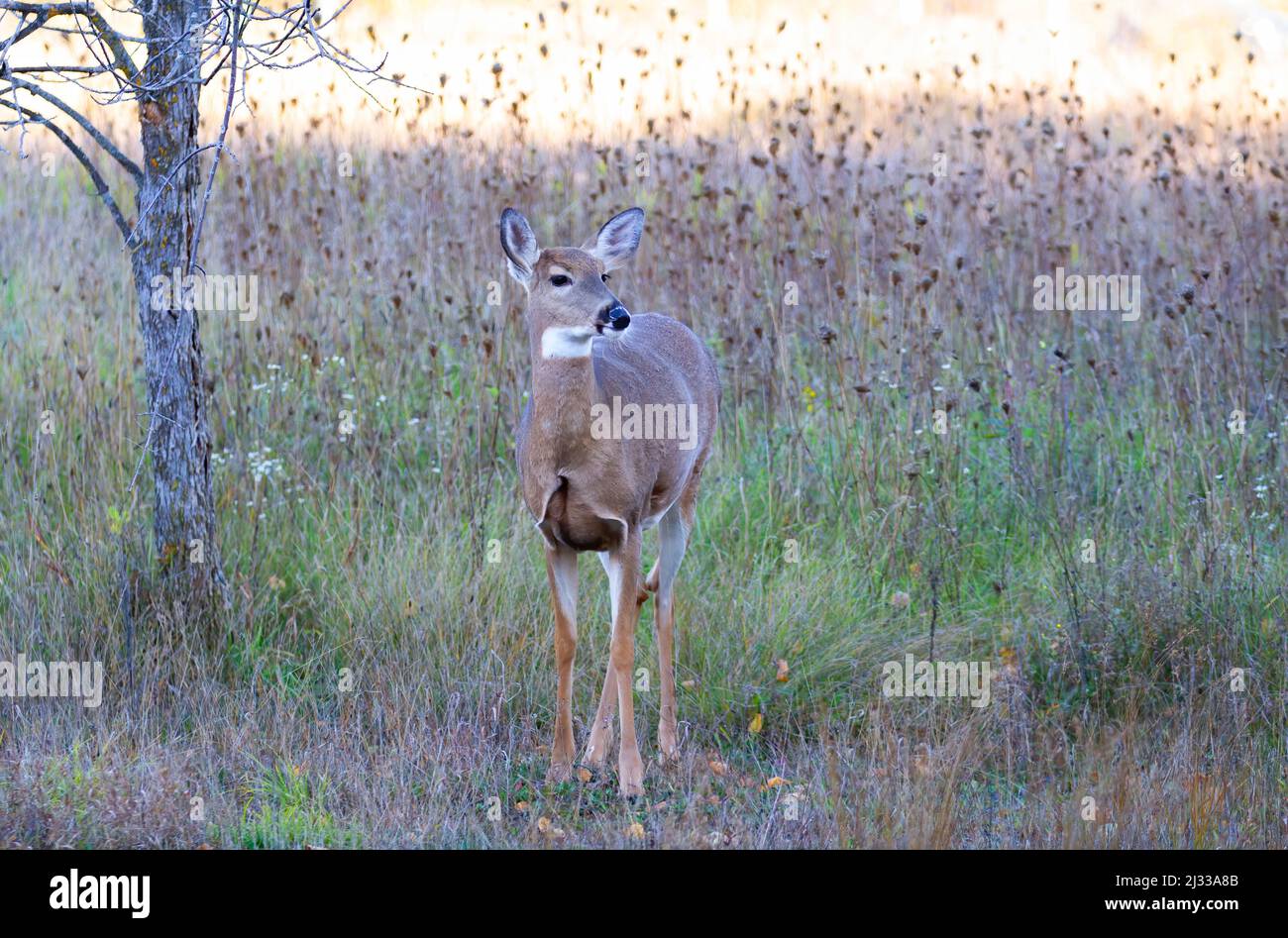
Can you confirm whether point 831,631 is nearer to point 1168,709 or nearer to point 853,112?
point 1168,709

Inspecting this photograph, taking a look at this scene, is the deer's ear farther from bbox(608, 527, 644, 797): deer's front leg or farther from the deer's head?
bbox(608, 527, 644, 797): deer's front leg

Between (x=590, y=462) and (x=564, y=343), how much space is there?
1.46 ft

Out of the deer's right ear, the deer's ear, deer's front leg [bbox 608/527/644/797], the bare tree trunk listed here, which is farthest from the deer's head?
the bare tree trunk

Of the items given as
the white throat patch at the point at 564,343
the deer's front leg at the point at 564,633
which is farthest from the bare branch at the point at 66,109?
the deer's front leg at the point at 564,633

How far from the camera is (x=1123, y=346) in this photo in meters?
8.43

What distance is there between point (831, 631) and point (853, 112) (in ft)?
24.7

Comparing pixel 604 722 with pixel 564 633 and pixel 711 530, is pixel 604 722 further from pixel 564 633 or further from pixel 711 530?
pixel 711 530

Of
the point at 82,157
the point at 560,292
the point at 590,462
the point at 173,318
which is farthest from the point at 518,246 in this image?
the point at 82,157

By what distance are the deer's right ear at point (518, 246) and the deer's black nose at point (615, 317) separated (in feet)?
1.31

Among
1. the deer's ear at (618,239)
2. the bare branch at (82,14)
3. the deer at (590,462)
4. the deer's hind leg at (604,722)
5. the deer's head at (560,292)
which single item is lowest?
the deer's hind leg at (604,722)

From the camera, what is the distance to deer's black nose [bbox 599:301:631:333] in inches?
196

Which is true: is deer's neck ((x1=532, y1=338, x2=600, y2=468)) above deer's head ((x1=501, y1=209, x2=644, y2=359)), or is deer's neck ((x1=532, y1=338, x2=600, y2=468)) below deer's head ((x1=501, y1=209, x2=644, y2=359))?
below

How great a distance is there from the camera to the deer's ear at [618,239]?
5.49m

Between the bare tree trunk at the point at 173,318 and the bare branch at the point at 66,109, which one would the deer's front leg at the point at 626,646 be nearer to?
the bare tree trunk at the point at 173,318
